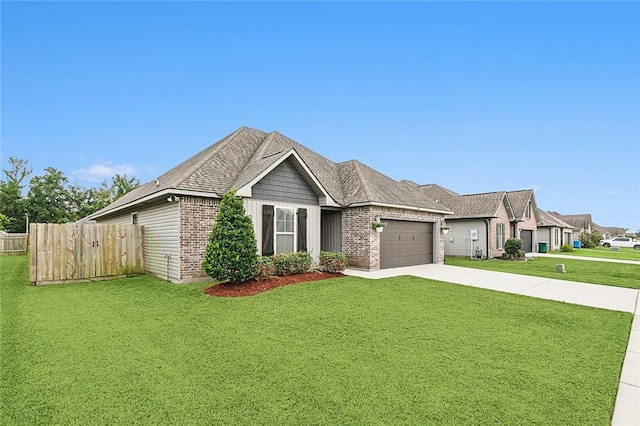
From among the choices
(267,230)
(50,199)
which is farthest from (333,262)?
(50,199)

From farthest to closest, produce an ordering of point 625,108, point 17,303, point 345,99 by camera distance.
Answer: point 345,99 → point 625,108 → point 17,303

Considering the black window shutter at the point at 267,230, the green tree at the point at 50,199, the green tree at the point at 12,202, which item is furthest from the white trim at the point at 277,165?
the green tree at the point at 50,199

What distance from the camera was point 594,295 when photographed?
9141mm

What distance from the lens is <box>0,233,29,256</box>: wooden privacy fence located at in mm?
24031

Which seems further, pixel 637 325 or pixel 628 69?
pixel 628 69

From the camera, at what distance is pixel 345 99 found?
768 inches

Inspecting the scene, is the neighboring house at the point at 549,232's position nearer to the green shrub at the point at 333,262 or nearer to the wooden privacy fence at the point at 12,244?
the green shrub at the point at 333,262

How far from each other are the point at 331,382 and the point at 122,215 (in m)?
16.8

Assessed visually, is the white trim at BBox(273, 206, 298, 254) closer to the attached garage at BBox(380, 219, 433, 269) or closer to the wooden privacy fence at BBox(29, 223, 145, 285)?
the attached garage at BBox(380, 219, 433, 269)

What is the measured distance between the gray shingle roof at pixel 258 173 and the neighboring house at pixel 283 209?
0.04m

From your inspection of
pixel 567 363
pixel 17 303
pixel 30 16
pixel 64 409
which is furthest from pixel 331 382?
pixel 30 16

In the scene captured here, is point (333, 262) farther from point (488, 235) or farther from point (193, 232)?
point (488, 235)

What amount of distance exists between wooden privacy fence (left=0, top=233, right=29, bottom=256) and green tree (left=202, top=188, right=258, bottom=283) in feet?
84.7

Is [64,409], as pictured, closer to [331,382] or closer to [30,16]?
[331,382]
